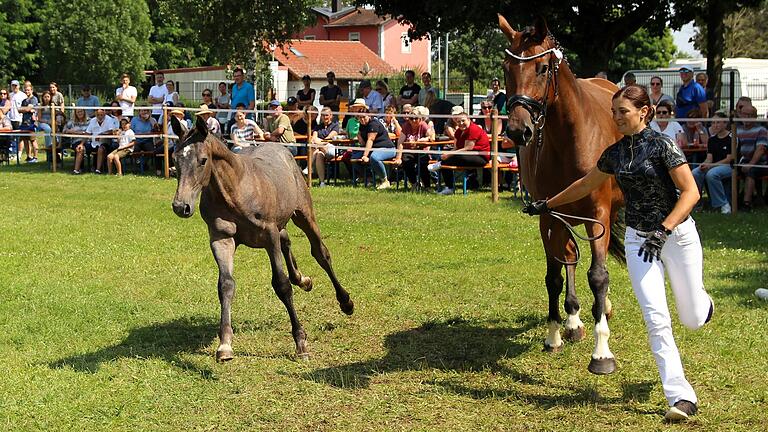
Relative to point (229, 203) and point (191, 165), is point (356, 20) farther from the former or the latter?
point (191, 165)

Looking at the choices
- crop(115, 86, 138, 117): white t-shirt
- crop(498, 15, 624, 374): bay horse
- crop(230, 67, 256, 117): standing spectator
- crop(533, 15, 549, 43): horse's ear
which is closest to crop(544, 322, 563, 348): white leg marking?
crop(498, 15, 624, 374): bay horse

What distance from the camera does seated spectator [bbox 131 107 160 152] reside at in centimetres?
2261

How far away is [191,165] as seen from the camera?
6898 millimetres

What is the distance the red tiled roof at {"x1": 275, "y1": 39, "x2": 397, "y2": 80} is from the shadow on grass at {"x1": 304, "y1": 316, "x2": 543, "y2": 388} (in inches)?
2561

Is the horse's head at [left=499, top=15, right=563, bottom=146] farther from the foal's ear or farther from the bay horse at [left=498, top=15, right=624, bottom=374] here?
the foal's ear

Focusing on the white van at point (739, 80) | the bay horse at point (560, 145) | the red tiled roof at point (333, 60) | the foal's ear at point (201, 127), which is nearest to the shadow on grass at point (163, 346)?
the foal's ear at point (201, 127)

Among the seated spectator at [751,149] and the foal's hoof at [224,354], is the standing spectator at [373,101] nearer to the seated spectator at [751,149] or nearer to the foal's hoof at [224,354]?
the seated spectator at [751,149]

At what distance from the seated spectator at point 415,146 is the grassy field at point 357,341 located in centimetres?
485

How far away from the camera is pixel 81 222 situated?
48.3 ft

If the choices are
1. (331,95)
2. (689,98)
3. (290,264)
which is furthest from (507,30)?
(331,95)

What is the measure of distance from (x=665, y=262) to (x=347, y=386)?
224 centimetres

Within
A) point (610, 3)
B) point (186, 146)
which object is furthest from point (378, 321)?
point (610, 3)

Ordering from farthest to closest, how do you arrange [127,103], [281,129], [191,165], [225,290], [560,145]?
1. [127,103]
2. [281,129]
3. [225,290]
4. [560,145]
5. [191,165]

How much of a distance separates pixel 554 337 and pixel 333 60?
71939 millimetres
